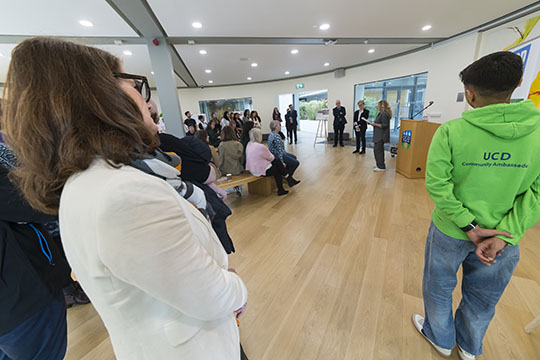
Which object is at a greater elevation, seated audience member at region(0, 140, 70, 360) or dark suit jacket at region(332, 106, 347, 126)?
dark suit jacket at region(332, 106, 347, 126)

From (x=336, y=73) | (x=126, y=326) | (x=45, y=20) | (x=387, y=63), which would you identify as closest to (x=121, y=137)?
(x=126, y=326)

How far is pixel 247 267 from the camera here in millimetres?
2049

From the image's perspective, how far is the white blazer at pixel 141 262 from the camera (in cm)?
39

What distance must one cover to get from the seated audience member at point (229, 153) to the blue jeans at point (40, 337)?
8.66 ft

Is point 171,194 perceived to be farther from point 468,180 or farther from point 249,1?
point 249,1

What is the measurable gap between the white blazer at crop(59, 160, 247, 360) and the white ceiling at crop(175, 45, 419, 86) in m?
5.69

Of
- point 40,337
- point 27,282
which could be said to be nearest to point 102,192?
point 27,282

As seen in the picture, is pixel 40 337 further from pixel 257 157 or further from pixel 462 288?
pixel 257 157

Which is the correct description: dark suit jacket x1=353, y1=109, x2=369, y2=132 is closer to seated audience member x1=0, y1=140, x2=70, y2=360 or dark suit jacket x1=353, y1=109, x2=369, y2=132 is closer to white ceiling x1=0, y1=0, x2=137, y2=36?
white ceiling x1=0, y1=0, x2=137, y2=36

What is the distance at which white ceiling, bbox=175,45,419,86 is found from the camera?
5438 millimetres

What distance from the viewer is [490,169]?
0.88 m

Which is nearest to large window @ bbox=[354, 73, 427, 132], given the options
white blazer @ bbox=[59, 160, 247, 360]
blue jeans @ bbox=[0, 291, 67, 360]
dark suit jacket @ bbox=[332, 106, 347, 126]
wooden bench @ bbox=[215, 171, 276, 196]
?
dark suit jacket @ bbox=[332, 106, 347, 126]

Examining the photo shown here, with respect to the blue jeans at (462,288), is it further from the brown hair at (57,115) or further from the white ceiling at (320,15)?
the white ceiling at (320,15)

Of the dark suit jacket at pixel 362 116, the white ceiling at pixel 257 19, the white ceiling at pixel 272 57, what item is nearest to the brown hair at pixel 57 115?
the white ceiling at pixel 257 19
